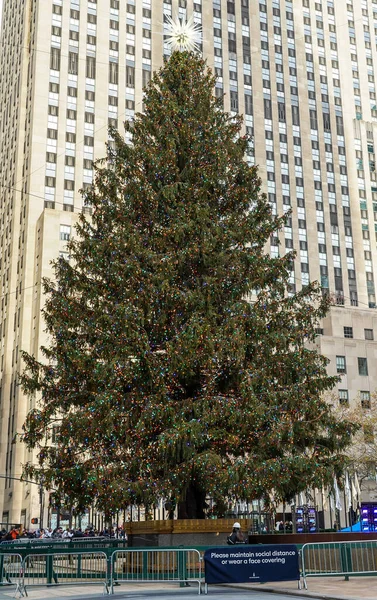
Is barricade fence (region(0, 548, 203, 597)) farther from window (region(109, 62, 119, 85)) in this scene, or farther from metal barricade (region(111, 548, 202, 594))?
window (region(109, 62, 119, 85))

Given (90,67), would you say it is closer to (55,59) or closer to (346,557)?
(55,59)

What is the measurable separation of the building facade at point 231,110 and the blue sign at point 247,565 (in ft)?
220

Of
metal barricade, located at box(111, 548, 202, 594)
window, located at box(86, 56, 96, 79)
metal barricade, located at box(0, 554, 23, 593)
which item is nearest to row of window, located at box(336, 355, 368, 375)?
window, located at box(86, 56, 96, 79)

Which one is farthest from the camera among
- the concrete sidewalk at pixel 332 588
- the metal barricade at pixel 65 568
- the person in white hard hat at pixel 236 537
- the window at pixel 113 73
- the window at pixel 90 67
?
the window at pixel 113 73

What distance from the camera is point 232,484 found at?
21000mm

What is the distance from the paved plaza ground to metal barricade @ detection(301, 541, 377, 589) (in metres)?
0.30

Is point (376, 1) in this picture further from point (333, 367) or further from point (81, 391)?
point (81, 391)

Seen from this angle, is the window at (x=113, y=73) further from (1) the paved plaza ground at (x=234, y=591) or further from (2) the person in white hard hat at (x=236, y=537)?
(1) the paved plaza ground at (x=234, y=591)

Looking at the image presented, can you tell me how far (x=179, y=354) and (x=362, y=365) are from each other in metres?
72.0

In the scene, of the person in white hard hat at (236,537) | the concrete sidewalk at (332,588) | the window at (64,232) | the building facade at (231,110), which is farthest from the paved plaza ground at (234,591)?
the window at (64,232)

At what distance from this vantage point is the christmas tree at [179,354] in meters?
21.8

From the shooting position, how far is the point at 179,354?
22.5 metres

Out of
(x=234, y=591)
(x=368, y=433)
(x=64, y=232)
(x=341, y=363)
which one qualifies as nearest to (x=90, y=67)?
(x=64, y=232)

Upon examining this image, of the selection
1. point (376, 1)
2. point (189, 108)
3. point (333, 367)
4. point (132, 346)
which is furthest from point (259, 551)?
point (376, 1)
